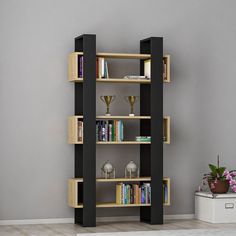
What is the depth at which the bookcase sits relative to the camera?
22.3 feet

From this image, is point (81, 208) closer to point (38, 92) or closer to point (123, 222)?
point (123, 222)

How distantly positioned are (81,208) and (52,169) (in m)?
0.53

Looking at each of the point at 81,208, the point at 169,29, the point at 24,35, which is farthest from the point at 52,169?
the point at 169,29

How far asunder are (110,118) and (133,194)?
2.73 ft

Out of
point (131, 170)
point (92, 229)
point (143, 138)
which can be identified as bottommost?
point (92, 229)

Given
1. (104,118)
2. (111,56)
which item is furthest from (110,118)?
(111,56)

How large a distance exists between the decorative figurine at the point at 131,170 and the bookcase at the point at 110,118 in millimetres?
78

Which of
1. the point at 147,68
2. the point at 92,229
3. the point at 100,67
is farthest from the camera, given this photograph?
the point at 147,68

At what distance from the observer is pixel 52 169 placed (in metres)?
7.11

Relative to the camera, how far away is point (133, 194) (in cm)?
702

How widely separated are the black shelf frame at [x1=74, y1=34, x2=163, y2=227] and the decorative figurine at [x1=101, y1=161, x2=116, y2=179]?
0.24 metres

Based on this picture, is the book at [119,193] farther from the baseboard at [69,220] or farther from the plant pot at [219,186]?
the plant pot at [219,186]

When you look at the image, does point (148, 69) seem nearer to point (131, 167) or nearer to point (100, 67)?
point (100, 67)

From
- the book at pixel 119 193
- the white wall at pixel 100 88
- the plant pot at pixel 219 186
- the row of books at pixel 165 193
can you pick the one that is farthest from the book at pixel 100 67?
the plant pot at pixel 219 186
